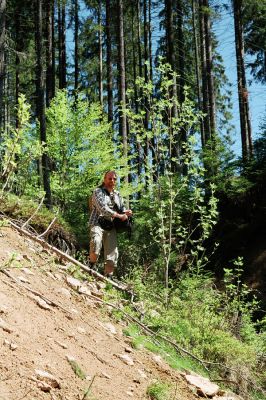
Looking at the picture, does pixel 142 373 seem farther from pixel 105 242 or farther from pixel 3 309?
pixel 105 242

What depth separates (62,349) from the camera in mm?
3410

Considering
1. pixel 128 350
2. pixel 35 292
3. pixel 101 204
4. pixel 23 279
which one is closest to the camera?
pixel 35 292

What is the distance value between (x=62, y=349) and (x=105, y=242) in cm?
386

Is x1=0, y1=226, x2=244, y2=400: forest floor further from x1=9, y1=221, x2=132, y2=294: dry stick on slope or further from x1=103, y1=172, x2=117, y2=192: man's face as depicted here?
x1=103, y1=172, x2=117, y2=192: man's face

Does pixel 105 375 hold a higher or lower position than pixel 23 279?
lower

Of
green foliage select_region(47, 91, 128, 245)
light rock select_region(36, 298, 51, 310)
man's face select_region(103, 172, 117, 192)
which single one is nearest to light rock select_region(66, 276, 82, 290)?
light rock select_region(36, 298, 51, 310)

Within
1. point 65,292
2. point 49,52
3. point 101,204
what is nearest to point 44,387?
point 65,292

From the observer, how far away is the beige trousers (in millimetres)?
6973

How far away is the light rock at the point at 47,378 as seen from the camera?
283cm

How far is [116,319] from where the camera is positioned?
5.15 m

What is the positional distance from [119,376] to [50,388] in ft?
2.98

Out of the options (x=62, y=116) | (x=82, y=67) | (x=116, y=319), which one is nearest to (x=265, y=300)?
(x=116, y=319)

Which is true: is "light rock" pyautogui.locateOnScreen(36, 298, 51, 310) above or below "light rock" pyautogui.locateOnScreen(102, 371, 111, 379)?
above

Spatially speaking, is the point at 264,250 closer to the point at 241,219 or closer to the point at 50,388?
the point at 241,219
